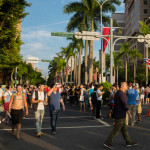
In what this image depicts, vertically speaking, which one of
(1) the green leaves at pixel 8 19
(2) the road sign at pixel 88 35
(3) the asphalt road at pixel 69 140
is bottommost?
(3) the asphalt road at pixel 69 140

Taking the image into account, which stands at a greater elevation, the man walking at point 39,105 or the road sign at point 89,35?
the road sign at point 89,35

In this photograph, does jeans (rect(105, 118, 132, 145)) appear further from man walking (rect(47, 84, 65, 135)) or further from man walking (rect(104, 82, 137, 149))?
man walking (rect(47, 84, 65, 135))

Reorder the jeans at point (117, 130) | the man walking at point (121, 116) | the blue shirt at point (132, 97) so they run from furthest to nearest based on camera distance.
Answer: the blue shirt at point (132, 97)
the man walking at point (121, 116)
the jeans at point (117, 130)

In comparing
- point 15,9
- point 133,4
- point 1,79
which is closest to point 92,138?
point 15,9

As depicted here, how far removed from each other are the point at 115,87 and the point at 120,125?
5965mm

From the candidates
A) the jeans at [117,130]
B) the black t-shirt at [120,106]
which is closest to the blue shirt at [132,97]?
the black t-shirt at [120,106]

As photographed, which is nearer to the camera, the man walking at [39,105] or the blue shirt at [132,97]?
the man walking at [39,105]

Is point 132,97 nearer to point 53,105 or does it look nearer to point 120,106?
point 53,105

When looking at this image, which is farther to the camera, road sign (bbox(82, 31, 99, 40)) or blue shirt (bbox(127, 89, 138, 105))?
road sign (bbox(82, 31, 99, 40))

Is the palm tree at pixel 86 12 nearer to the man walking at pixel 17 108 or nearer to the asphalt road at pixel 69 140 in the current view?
the asphalt road at pixel 69 140

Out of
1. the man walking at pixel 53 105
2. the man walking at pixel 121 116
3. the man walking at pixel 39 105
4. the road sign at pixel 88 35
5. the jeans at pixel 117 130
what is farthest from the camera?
the road sign at pixel 88 35

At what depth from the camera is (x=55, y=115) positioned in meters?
8.94

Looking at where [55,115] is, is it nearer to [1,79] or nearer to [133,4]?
[1,79]

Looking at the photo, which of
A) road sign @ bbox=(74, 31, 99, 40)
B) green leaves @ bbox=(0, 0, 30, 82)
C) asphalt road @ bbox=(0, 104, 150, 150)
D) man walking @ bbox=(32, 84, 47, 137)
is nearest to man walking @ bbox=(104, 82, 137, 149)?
asphalt road @ bbox=(0, 104, 150, 150)
